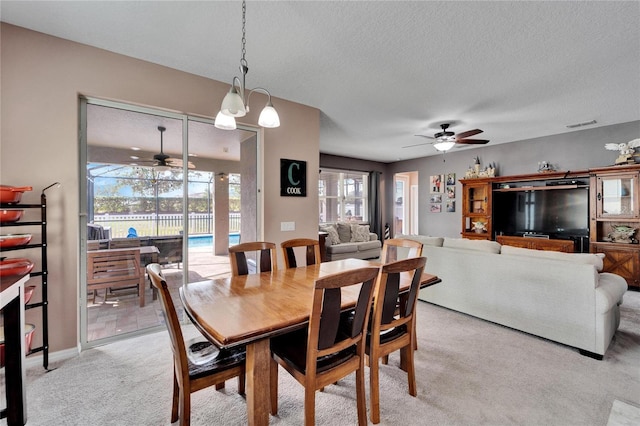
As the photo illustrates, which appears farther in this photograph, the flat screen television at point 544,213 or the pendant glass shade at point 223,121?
the flat screen television at point 544,213

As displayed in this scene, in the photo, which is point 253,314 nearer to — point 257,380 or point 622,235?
point 257,380

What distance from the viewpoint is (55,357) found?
2.32m

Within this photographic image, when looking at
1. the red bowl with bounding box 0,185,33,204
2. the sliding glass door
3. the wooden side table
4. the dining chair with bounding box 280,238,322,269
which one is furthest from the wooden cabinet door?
the red bowl with bounding box 0,185,33,204

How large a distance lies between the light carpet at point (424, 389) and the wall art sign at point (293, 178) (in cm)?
211

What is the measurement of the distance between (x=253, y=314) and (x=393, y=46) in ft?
7.92

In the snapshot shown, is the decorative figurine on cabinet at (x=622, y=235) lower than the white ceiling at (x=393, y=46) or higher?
lower

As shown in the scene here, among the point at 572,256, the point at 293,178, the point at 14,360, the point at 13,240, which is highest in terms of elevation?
the point at 293,178

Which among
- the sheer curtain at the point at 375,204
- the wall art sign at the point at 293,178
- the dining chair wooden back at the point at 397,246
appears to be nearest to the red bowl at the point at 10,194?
Result: the wall art sign at the point at 293,178

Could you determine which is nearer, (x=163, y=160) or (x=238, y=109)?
(x=238, y=109)

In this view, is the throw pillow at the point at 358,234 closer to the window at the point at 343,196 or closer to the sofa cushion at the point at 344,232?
the sofa cushion at the point at 344,232

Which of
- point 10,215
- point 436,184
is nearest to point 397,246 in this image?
point 10,215

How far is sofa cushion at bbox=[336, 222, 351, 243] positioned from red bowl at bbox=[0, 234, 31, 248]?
17.6ft

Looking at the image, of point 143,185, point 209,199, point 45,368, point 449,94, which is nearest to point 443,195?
point 449,94

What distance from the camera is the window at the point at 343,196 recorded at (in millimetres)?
7656
